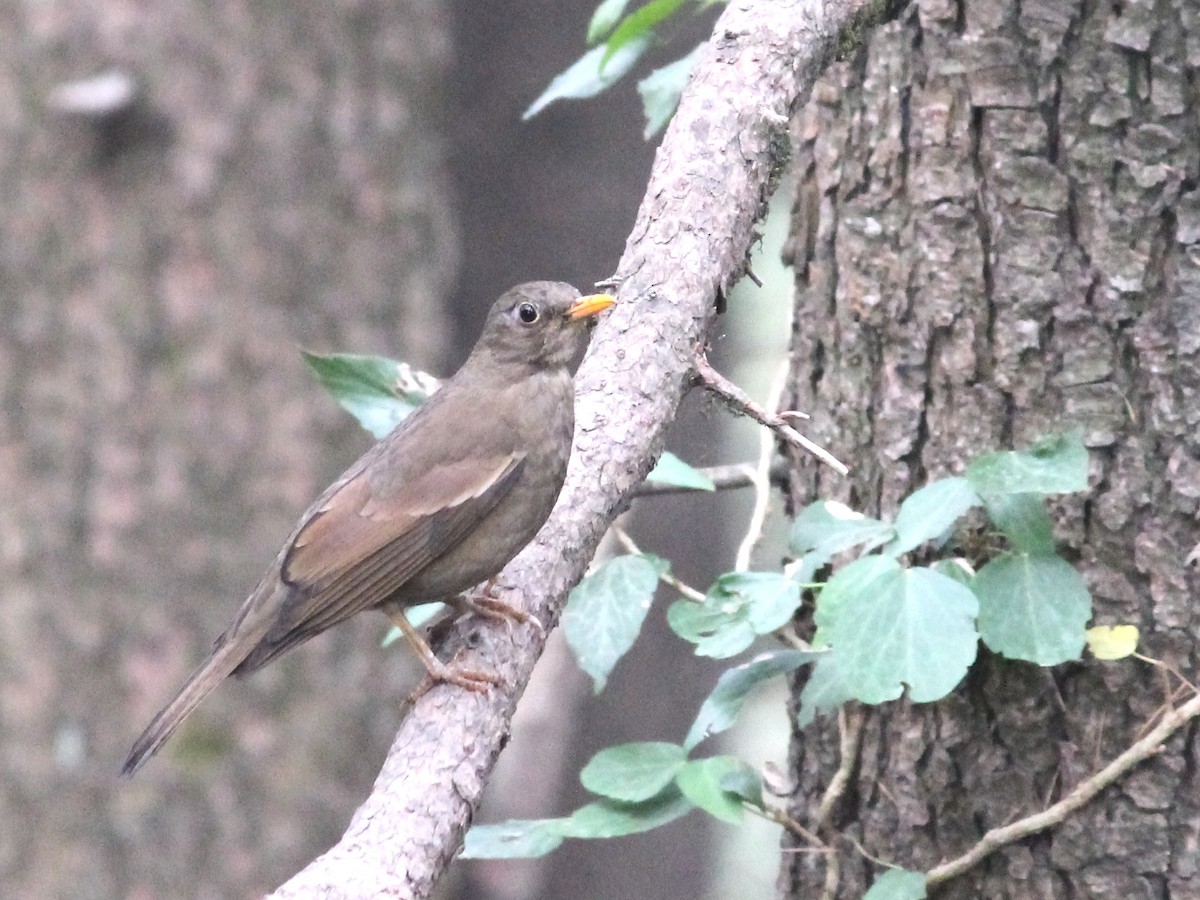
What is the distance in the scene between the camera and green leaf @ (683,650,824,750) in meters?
3.19

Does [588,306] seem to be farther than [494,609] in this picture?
Yes

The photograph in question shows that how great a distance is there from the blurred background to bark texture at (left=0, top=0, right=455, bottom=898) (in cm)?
1


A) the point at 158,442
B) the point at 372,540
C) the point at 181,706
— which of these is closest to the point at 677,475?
the point at 372,540

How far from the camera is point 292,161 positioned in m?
7.05

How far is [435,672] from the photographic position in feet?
10.1

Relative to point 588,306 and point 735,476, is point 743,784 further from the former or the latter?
point 588,306

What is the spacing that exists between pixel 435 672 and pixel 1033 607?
1222 millimetres

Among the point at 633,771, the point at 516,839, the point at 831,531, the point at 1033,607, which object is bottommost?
the point at 516,839

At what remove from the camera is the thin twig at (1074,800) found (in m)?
3.14

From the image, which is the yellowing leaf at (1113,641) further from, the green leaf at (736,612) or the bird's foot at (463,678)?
the bird's foot at (463,678)

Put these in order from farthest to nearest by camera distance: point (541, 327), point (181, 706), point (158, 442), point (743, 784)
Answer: point (158, 442) < point (541, 327) < point (181, 706) < point (743, 784)

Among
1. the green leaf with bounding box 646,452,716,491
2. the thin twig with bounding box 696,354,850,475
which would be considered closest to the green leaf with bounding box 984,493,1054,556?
the thin twig with bounding box 696,354,850,475

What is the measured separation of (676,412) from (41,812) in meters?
4.76

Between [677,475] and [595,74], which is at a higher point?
[595,74]
